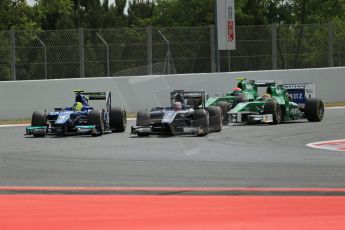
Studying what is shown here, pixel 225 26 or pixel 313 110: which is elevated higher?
pixel 225 26

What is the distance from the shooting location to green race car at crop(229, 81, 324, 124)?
20.2 metres

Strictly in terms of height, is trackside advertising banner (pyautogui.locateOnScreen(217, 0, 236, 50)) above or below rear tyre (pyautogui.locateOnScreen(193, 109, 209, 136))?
above

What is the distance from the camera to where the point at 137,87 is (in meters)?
26.6

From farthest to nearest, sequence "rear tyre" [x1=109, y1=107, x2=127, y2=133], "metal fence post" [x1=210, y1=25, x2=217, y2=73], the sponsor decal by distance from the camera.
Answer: "metal fence post" [x1=210, y1=25, x2=217, y2=73]
the sponsor decal
"rear tyre" [x1=109, y1=107, x2=127, y2=133]

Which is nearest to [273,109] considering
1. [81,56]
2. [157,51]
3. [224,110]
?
[224,110]

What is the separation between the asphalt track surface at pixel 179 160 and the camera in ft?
32.8

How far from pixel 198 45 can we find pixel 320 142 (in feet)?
42.6

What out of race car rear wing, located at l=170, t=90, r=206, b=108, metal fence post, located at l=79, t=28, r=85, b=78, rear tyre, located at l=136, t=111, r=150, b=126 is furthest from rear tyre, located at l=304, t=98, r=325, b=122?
metal fence post, located at l=79, t=28, r=85, b=78

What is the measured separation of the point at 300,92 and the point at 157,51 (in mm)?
6871

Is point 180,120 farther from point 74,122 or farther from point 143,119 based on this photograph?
point 74,122

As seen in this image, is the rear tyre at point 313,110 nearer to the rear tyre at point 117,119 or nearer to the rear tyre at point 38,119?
the rear tyre at point 117,119

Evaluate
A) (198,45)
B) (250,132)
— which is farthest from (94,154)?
(198,45)

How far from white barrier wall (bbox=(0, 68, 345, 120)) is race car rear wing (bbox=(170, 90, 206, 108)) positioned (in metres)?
7.47

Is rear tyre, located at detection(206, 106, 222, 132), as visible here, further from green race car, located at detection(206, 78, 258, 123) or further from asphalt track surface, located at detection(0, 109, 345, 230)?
green race car, located at detection(206, 78, 258, 123)
